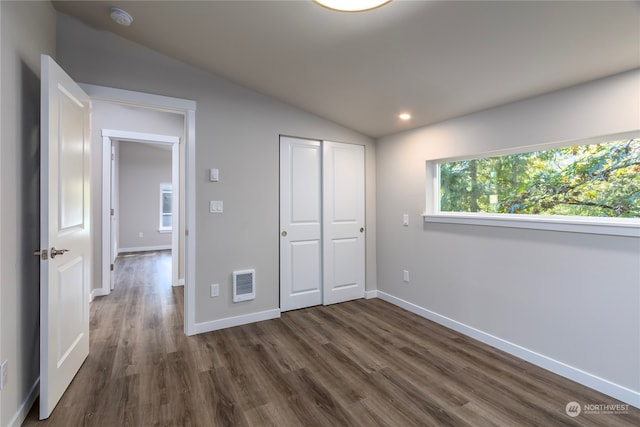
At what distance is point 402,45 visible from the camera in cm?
209

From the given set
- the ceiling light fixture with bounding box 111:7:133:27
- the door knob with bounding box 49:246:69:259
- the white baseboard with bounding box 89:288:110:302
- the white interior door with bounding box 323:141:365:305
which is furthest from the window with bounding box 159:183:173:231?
the door knob with bounding box 49:246:69:259

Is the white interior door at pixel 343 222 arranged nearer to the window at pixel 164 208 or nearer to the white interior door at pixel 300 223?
the white interior door at pixel 300 223

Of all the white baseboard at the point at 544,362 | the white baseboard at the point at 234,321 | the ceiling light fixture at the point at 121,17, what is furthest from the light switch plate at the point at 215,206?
the white baseboard at the point at 544,362

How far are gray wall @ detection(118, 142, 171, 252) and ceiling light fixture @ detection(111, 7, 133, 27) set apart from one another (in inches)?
233

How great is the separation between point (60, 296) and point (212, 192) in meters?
1.42

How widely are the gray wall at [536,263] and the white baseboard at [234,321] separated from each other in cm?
157

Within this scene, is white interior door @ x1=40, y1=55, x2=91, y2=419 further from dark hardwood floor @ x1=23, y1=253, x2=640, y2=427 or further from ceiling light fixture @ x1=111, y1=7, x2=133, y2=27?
ceiling light fixture @ x1=111, y1=7, x2=133, y2=27

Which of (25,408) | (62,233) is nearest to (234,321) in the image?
(25,408)

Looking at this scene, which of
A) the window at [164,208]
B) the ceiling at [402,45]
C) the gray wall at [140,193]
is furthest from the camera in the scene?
the window at [164,208]

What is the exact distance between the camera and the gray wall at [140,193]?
7621mm

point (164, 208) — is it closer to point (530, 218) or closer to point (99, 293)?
point (99, 293)

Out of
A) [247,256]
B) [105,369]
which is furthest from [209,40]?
[105,369]

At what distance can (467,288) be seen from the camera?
290cm

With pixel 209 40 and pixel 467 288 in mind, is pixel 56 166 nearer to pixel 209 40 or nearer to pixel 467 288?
pixel 209 40
